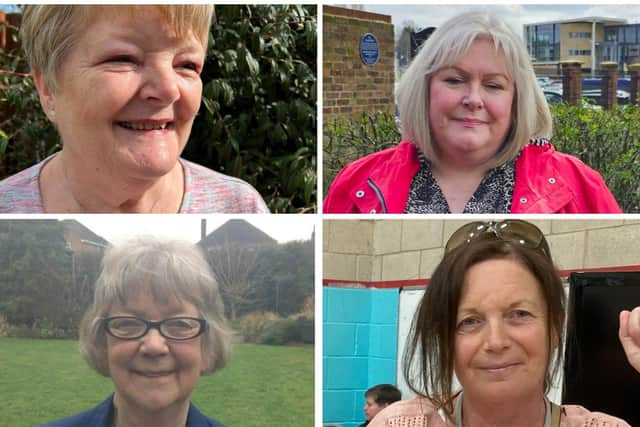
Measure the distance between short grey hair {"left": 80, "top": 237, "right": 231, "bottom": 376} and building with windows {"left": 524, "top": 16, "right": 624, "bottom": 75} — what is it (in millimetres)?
1236

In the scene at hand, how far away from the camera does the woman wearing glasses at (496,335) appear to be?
8.14 feet

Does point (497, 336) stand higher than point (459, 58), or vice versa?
point (459, 58)

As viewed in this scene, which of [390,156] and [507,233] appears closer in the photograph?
[507,233]

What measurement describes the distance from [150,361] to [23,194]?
0.66m

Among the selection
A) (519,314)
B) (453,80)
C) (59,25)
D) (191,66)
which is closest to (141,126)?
(191,66)

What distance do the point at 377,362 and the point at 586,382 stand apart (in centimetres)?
65

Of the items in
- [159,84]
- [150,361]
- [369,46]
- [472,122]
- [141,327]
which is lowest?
[150,361]

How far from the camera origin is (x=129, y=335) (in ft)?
8.79

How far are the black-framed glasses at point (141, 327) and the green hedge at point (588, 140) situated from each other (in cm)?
68

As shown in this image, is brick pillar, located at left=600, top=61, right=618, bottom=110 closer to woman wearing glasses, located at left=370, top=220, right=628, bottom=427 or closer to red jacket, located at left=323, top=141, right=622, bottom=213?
red jacket, located at left=323, top=141, right=622, bottom=213

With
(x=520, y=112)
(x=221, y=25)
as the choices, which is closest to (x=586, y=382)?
(x=520, y=112)

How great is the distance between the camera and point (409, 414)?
2486 millimetres

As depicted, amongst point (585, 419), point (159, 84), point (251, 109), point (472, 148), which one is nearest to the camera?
point (585, 419)

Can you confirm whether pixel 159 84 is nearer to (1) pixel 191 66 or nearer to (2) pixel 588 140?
(1) pixel 191 66
